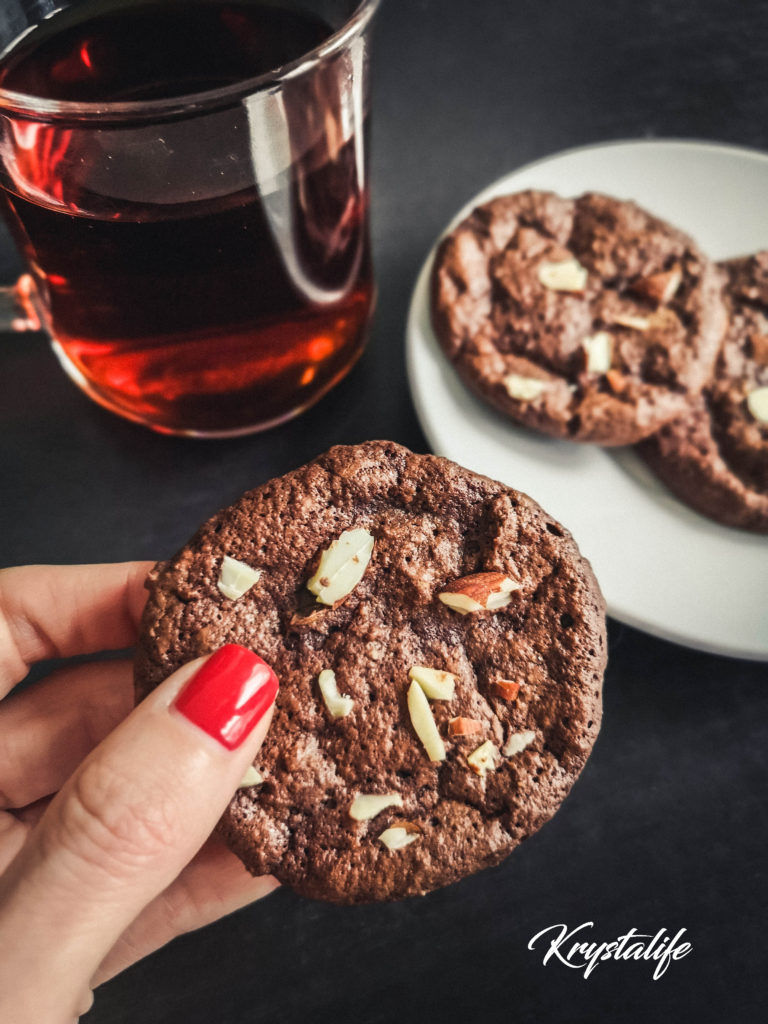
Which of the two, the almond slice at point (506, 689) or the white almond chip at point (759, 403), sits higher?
the almond slice at point (506, 689)

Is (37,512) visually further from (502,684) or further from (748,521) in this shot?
(748,521)

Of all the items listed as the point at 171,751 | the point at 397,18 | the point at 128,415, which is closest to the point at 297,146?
the point at 128,415

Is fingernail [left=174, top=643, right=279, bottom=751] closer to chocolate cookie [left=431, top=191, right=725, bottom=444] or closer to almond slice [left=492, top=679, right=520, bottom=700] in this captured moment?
almond slice [left=492, top=679, right=520, bottom=700]

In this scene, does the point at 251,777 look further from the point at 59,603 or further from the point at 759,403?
the point at 759,403

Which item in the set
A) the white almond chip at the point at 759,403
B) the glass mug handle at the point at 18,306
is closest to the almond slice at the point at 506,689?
the white almond chip at the point at 759,403

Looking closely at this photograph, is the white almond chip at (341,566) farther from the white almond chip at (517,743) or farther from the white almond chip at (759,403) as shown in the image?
the white almond chip at (759,403)

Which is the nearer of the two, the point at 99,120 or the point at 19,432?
the point at 99,120

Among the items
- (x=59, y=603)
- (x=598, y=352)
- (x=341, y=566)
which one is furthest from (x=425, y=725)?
(x=598, y=352)
